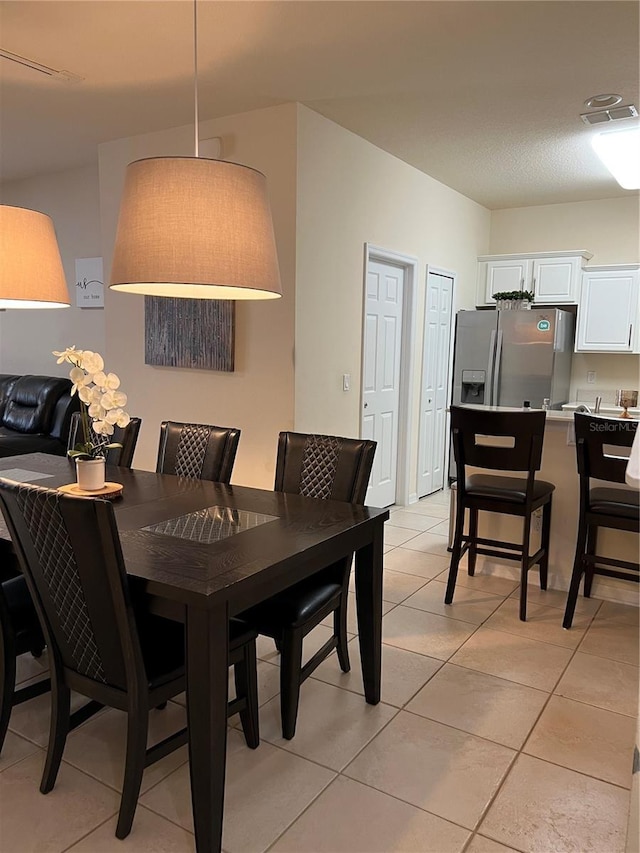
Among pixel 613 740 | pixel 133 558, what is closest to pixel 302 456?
pixel 133 558

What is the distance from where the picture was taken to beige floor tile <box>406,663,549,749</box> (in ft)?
7.61

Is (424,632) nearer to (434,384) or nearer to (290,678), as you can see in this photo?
(290,678)

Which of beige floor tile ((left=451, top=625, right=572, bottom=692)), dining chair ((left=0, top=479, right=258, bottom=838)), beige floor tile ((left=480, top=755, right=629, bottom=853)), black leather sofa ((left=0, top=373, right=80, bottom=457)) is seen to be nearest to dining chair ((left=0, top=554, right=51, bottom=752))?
dining chair ((left=0, top=479, right=258, bottom=838))

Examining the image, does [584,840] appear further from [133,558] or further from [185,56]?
[185,56]

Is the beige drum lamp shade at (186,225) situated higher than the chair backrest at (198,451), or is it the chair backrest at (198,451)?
the beige drum lamp shade at (186,225)

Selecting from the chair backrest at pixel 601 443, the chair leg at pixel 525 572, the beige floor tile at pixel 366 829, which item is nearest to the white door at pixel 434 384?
the chair leg at pixel 525 572

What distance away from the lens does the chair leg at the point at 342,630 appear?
8.34 ft

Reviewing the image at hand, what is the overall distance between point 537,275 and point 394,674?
4.52 m

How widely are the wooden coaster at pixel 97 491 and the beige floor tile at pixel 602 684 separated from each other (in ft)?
6.45

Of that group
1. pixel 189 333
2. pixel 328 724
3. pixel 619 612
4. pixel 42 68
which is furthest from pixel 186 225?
pixel 619 612

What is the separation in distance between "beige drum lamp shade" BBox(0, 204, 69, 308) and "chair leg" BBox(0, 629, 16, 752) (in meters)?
1.21

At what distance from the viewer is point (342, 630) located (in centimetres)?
261

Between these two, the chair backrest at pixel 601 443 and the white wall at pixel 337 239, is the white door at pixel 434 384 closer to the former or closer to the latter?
the white wall at pixel 337 239

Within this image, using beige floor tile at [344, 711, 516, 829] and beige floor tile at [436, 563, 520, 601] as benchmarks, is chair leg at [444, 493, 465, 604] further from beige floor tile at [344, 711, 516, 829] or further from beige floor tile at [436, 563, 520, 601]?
beige floor tile at [344, 711, 516, 829]
